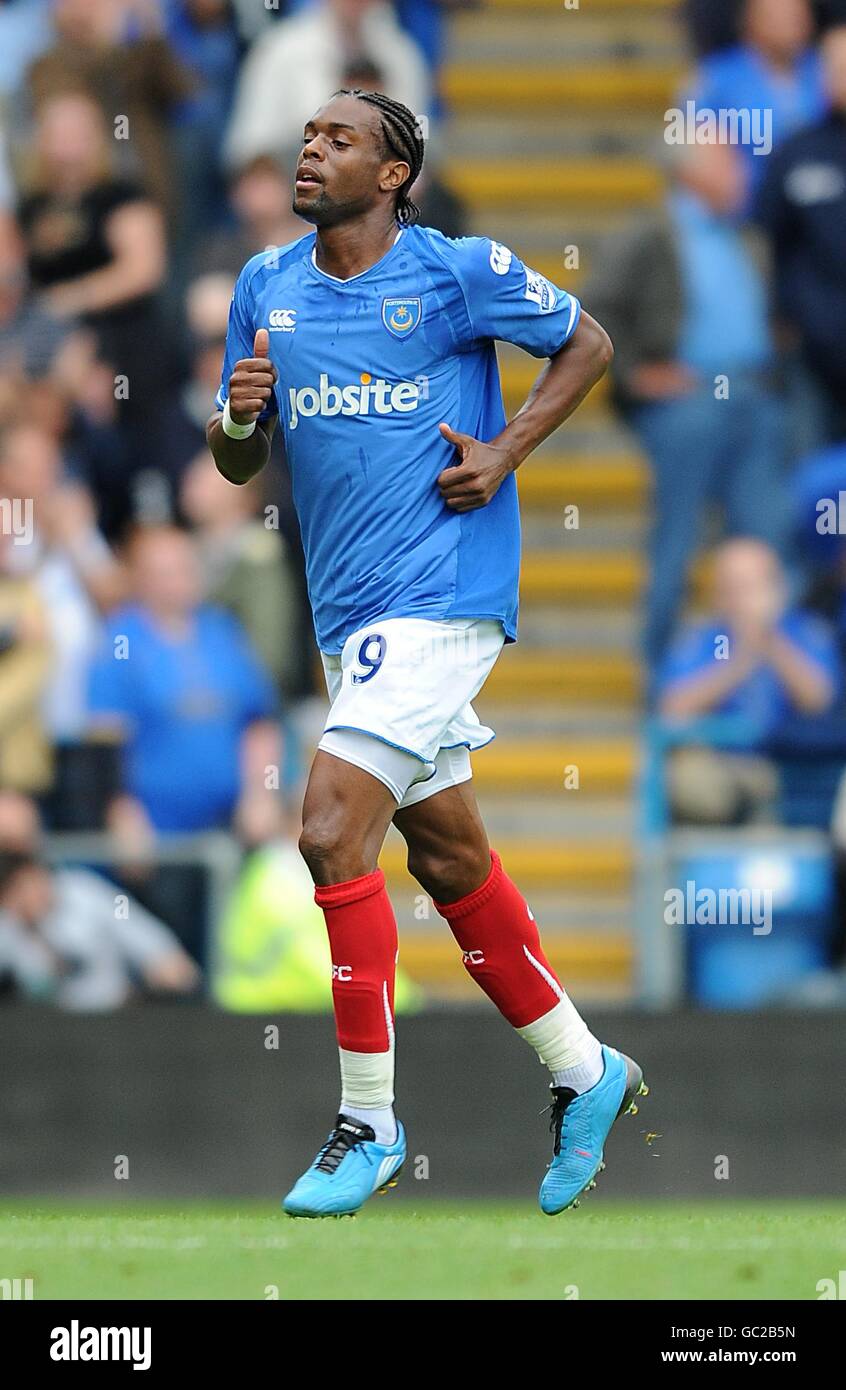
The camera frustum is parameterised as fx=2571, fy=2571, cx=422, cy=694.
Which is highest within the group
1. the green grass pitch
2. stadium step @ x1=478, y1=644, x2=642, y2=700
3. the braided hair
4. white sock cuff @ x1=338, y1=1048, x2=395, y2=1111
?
the braided hair

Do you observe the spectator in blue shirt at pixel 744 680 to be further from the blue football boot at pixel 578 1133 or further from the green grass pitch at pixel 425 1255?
the blue football boot at pixel 578 1133

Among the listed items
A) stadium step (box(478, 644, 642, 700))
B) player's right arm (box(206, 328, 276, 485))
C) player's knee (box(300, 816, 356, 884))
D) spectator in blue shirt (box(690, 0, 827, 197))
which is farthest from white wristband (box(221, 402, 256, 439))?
spectator in blue shirt (box(690, 0, 827, 197))

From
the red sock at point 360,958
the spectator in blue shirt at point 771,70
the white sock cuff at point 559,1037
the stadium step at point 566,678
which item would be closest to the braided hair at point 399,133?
the red sock at point 360,958

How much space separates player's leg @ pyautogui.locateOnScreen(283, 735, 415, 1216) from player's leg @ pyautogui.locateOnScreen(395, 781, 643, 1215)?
257mm

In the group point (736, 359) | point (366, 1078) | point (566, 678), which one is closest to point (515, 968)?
point (366, 1078)

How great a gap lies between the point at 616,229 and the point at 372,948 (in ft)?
25.1

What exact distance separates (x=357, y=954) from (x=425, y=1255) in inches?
66.7

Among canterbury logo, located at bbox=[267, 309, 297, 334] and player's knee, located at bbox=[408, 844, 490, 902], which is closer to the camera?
canterbury logo, located at bbox=[267, 309, 297, 334]

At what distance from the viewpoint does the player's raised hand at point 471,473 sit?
6.31 meters

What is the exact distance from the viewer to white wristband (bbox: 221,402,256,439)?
6.45 meters

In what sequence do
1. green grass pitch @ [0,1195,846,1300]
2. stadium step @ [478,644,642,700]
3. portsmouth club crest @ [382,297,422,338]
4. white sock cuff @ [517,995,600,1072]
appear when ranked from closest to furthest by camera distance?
portsmouth club crest @ [382,297,422,338]
white sock cuff @ [517,995,600,1072]
green grass pitch @ [0,1195,846,1300]
stadium step @ [478,644,642,700]

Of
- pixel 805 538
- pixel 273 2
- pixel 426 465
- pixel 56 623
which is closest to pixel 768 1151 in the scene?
pixel 805 538

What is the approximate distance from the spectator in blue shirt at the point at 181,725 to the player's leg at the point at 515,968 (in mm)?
3930

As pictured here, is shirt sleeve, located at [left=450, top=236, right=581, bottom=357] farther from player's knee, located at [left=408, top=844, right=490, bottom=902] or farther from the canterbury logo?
player's knee, located at [left=408, top=844, right=490, bottom=902]
